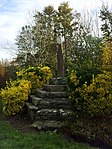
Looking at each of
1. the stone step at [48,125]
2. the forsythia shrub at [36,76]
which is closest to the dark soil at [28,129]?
the stone step at [48,125]

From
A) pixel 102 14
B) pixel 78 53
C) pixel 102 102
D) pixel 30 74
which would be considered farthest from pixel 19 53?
pixel 102 102

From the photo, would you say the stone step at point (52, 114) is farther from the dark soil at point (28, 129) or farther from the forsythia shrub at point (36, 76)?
the forsythia shrub at point (36, 76)

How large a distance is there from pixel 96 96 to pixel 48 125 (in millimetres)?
1397

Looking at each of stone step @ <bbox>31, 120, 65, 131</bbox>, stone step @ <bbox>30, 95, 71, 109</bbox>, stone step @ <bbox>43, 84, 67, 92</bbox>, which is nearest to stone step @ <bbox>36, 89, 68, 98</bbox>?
stone step @ <bbox>30, 95, 71, 109</bbox>

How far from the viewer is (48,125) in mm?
7660

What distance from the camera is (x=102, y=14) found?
59.1 feet

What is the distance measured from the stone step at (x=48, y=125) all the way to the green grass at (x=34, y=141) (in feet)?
1.44

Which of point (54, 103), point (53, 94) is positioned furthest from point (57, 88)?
point (54, 103)

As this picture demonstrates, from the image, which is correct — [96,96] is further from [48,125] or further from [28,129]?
[28,129]

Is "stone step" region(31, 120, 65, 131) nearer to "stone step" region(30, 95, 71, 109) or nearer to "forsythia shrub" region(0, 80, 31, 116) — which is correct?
"stone step" region(30, 95, 71, 109)

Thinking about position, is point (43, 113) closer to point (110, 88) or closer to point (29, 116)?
point (29, 116)

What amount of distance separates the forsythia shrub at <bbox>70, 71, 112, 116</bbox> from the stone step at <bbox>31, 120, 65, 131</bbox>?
0.74 m

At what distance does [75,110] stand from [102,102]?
0.85 m

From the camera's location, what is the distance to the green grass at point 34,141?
602cm
